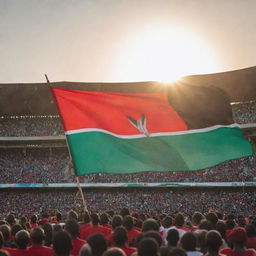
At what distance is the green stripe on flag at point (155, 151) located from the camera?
782 centimetres

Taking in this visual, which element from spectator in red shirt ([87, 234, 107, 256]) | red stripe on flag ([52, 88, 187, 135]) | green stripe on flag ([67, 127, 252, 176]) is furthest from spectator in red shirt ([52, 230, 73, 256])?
red stripe on flag ([52, 88, 187, 135])

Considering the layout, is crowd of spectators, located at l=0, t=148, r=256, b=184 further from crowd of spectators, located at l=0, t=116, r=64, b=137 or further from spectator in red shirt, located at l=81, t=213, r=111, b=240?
spectator in red shirt, located at l=81, t=213, r=111, b=240

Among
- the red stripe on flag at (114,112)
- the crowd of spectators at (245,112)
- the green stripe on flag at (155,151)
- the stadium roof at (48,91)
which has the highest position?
the stadium roof at (48,91)

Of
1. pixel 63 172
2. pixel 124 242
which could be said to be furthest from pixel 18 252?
pixel 63 172

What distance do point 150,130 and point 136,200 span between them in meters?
27.5

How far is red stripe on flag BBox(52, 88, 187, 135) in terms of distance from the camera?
27.0 ft

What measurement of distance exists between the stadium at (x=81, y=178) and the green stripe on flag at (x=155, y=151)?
23257 millimetres

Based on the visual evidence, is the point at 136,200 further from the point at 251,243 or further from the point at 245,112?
the point at 251,243

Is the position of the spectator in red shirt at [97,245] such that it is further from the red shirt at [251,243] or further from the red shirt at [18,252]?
the red shirt at [251,243]

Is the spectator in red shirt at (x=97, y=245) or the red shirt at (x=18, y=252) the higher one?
the spectator in red shirt at (x=97, y=245)

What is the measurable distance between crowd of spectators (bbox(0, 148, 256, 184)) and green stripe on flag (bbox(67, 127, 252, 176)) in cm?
2639

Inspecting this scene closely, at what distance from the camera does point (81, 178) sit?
37.3 metres

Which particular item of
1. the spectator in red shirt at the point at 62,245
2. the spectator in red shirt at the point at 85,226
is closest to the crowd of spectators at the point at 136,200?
the spectator in red shirt at the point at 85,226

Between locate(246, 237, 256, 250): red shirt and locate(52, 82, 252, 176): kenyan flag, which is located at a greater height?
locate(52, 82, 252, 176): kenyan flag
